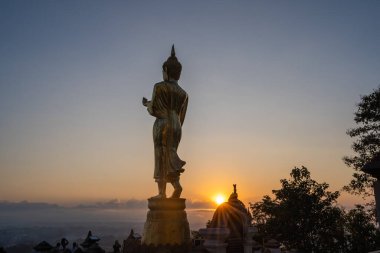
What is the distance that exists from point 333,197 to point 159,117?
27.2 meters

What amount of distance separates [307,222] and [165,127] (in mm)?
25466

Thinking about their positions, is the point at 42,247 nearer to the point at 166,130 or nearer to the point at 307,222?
the point at 166,130

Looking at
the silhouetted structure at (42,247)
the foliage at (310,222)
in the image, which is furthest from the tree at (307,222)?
the silhouetted structure at (42,247)

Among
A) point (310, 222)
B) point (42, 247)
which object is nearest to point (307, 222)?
point (310, 222)

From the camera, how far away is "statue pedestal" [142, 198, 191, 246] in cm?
741

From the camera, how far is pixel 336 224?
30578 millimetres

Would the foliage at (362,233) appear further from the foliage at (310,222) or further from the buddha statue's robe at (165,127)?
the buddha statue's robe at (165,127)

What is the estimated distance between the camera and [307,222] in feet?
98.9

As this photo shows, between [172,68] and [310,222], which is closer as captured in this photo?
[172,68]

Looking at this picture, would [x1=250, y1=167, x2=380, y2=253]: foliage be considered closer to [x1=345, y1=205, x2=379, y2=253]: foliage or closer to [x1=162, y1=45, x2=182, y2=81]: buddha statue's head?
[x1=345, y1=205, x2=379, y2=253]: foliage

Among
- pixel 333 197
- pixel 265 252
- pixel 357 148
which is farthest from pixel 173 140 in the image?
pixel 333 197

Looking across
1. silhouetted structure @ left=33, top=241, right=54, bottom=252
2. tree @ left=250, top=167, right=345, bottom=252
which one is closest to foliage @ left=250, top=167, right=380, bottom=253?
tree @ left=250, top=167, right=345, bottom=252

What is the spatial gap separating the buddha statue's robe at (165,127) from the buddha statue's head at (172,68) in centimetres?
30

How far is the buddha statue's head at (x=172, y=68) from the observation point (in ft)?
28.4
